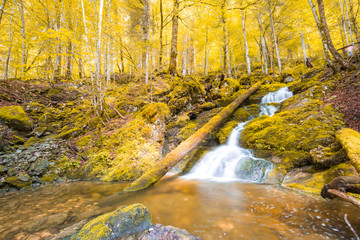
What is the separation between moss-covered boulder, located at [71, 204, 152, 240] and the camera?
209cm

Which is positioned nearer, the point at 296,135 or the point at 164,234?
the point at 164,234

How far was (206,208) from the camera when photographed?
3.30 metres

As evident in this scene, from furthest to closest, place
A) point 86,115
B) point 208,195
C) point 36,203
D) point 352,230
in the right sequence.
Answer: point 86,115 → point 208,195 → point 36,203 → point 352,230

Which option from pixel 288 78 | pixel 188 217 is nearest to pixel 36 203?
pixel 188 217

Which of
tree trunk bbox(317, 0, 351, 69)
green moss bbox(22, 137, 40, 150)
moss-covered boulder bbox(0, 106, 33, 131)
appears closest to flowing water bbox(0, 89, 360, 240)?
green moss bbox(22, 137, 40, 150)

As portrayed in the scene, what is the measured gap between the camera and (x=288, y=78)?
13.5m

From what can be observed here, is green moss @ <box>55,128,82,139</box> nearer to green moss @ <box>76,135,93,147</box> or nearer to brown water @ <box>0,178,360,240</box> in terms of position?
green moss @ <box>76,135,93,147</box>

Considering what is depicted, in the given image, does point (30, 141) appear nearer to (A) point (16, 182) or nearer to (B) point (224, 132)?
(A) point (16, 182)

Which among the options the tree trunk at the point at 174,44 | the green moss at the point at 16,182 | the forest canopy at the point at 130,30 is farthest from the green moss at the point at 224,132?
the green moss at the point at 16,182

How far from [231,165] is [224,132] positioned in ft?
7.21

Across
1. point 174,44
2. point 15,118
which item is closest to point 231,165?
point 174,44

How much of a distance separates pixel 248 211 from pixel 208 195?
1.15m

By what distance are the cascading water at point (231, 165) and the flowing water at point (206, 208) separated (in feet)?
0.14

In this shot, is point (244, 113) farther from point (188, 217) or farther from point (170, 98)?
point (188, 217)
